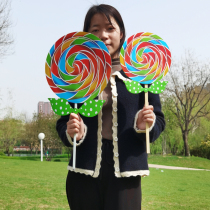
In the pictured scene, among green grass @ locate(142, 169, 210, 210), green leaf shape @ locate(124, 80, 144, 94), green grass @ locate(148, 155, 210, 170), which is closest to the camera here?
green leaf shape @ locate(124, 80, 144, 94)

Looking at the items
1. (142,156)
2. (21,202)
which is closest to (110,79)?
(142,156)

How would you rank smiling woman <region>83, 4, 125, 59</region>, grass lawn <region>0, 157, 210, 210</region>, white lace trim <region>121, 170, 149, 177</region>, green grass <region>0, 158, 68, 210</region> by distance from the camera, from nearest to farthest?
white lace trim <region>121, 170, 149, 177</region>
smiling woman <region>83, 4, 125, 59</region>
green grass <region>0, 158, 68, 210</region>
grass lawn <region>0, 157, 210, 210</region>

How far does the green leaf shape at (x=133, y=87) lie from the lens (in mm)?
1822

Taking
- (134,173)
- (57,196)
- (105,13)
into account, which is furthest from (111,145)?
(57,196)

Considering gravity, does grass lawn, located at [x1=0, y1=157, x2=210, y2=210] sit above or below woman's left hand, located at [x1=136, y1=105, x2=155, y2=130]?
below

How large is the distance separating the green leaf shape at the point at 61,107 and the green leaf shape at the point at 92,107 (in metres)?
0.07

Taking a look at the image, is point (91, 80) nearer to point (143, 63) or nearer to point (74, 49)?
point (74, 49)

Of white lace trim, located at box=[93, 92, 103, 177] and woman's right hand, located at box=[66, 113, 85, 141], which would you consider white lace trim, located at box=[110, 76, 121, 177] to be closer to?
white lace trim, located at box=[93, 92, 103, 177]

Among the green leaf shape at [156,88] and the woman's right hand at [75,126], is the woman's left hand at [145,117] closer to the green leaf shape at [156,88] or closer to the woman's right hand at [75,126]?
the green leaf shape at [156,88]

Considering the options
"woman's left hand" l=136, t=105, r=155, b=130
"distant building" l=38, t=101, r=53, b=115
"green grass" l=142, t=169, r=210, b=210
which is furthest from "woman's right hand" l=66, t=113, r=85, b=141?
"distant building" l=38, t=101, r=53, b=115

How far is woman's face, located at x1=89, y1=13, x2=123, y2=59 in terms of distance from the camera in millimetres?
1934

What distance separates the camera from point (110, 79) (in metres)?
1.94

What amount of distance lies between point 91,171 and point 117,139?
24 centimetres

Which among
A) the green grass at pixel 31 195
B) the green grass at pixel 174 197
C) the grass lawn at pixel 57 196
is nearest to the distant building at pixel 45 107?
the green grass at pixel 31 195
